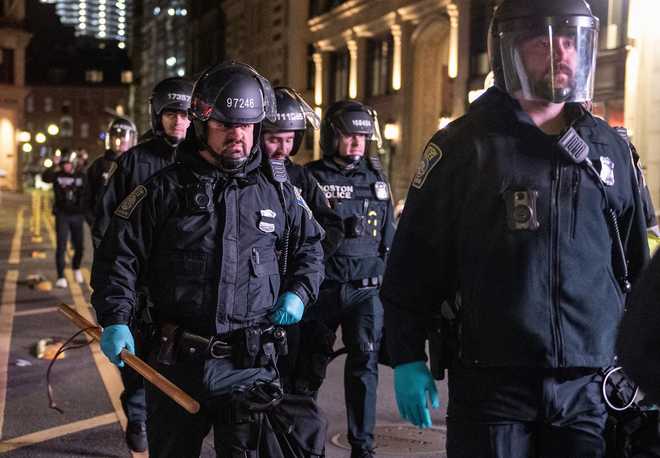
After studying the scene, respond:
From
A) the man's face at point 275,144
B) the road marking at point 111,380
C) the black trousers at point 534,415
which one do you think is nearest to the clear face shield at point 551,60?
the black trousers at point 534,415

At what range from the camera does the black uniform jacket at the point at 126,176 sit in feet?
20.2

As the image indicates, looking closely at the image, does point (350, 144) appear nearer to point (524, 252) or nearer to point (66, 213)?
point (524, 252)

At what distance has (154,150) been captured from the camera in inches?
249

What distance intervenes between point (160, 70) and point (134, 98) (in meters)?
19.2

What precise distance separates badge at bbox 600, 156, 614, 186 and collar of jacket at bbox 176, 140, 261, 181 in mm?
1541

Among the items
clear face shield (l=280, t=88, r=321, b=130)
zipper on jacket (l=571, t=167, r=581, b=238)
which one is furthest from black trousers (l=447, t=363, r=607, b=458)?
clear face shield (l=280, t=88, r=321, b=130)

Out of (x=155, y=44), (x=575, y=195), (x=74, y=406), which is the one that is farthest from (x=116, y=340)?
(x=155, y=44)

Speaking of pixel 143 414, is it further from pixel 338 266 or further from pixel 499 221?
pixel 499 221

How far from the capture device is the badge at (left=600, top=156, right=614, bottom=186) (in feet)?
10.2

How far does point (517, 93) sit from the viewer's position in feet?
10.5

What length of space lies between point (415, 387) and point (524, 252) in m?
0.54

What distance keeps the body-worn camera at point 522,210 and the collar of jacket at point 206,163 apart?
56.0 inches

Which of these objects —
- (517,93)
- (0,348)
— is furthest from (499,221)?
(0,348)

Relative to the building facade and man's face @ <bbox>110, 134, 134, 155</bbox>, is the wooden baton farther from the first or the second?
the building facade
